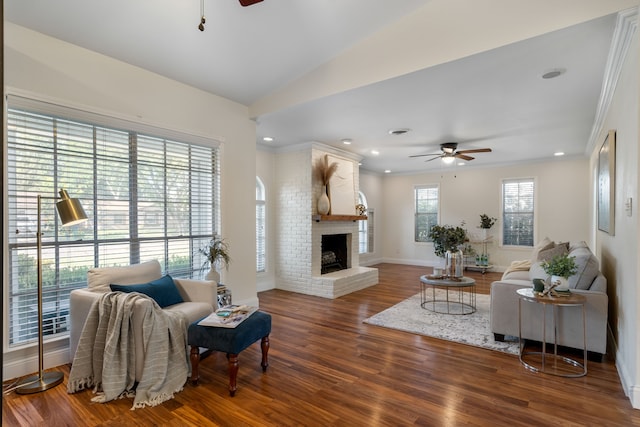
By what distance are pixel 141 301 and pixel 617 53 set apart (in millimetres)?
Answer: 4141

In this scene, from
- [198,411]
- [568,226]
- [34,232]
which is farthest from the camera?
[568,226]

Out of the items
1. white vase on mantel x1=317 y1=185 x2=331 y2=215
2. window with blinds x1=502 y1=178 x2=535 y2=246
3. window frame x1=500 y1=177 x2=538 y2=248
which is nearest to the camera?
white vase on mantel x1=317 y1=185 x2=331 y2=215

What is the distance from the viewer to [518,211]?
7.75m

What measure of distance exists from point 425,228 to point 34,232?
7.79 m

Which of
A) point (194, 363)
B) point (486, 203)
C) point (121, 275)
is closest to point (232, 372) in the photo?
point (194, 363)

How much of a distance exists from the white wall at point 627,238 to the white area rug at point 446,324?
0.86m

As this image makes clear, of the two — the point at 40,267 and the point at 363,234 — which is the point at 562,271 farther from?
the point at 363,234

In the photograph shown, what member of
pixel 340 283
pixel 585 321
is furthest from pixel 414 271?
pixel 585 321

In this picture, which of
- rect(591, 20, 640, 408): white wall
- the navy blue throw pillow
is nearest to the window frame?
rect(591, 20, 640, 408): white wall

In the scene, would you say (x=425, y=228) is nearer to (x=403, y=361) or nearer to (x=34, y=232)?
(x=403, y=361)

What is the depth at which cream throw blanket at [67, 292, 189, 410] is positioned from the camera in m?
2.64

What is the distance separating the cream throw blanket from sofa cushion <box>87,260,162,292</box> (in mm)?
319

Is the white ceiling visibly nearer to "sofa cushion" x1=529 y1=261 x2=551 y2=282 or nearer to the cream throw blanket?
"sofa cushion" x1=529 y1=261 x2=551 y2=282

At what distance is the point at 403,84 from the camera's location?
140 inches
